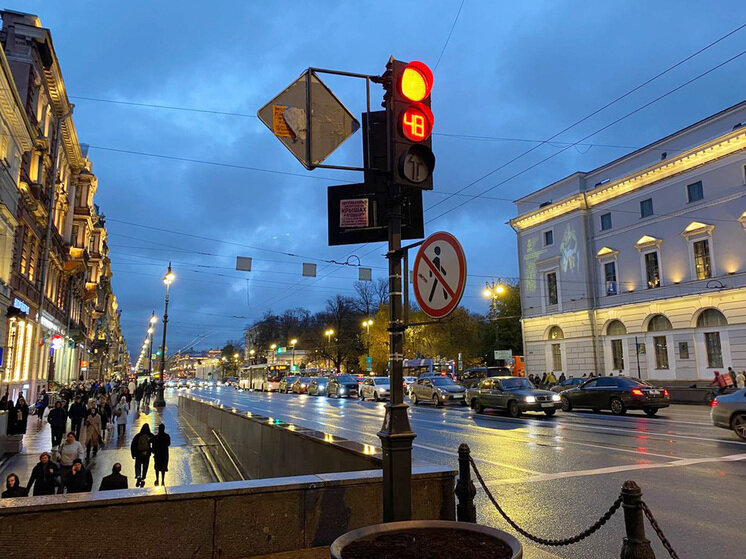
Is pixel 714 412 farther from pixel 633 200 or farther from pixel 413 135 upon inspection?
pixel 633 200

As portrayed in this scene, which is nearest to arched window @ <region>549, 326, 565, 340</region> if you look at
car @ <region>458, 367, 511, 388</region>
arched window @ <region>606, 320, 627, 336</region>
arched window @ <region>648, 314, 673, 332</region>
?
arched window @ <region>606, 320, 627, 336</region>

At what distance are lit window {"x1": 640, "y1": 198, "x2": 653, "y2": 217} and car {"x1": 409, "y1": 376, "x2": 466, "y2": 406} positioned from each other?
19.1 metres

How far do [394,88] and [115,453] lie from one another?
17.0m

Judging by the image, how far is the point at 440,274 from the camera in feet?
13.9

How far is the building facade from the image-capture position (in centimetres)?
2527

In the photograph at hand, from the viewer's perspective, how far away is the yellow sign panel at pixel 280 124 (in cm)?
457

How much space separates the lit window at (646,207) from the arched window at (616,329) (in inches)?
314

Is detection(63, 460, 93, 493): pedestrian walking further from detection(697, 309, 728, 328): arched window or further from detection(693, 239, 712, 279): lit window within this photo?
detection(693, 239, 712, 279): lit window

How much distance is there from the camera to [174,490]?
14.9 ft

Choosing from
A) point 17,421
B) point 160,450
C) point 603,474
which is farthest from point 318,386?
point 603,474

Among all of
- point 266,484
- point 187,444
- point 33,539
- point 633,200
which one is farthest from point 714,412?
point 633,200

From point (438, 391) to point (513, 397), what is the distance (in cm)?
808

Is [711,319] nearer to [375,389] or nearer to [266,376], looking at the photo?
[375,389]

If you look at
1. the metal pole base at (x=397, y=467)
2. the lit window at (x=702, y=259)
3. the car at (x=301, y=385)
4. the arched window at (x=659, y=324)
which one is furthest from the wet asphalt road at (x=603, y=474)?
the car at (x=301, y=385)
